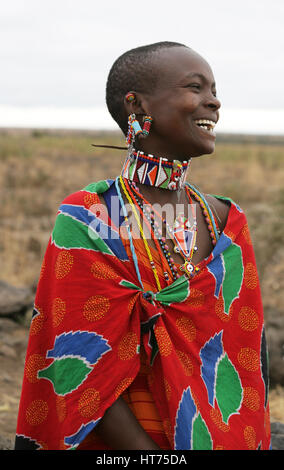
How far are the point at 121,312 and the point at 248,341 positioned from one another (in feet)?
1.84

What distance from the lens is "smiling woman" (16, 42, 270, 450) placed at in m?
2.09

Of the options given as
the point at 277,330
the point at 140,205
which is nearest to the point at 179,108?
the point at 140,205

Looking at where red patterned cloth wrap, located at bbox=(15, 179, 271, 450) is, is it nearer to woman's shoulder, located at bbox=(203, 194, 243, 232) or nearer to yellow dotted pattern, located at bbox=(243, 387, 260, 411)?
yellow dotted pattern, located at bbox=(243, 387, 260, 411)

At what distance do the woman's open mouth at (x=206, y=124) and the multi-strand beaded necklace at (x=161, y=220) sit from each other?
6.3 inches

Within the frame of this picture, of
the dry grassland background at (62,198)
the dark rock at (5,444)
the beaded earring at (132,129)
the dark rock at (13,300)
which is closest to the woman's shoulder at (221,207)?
the beaded earring at (132,129)

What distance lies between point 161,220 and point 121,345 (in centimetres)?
49

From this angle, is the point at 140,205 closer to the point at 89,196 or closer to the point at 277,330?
the point at 89,196

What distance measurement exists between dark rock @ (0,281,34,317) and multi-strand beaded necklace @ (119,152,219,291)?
3.73 m

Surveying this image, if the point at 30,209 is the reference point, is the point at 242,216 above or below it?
below

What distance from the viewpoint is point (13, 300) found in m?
5.86

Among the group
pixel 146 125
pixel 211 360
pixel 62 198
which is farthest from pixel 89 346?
pixel 62 198

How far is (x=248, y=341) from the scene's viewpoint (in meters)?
2.39

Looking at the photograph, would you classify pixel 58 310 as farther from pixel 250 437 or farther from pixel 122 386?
pixel 250 437

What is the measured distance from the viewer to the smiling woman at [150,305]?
209 cm
